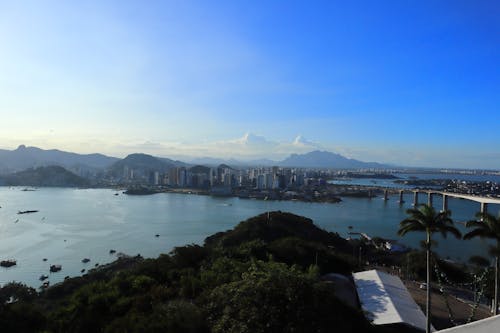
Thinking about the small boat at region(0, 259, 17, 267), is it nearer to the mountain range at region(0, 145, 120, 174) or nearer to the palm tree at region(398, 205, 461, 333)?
the palm tree at region(398, 205, 461, 333)

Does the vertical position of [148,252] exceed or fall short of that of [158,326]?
it falls short

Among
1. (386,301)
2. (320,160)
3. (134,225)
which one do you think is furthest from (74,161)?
(320,160)

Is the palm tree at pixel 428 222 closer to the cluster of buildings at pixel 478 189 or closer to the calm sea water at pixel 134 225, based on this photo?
the calm sea water at pixel 134 225

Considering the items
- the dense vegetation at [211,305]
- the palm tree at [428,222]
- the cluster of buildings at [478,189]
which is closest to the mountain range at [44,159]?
the cluster of buildings at [478,189]

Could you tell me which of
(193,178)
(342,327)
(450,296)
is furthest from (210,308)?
(193,178)

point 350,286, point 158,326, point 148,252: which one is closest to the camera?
point 158,326

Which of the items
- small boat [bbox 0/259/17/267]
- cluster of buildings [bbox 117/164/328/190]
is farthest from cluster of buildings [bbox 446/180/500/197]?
small boat [bbox 0/259/17/267]

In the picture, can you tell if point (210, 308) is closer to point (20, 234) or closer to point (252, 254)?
A: point (252, 254)
